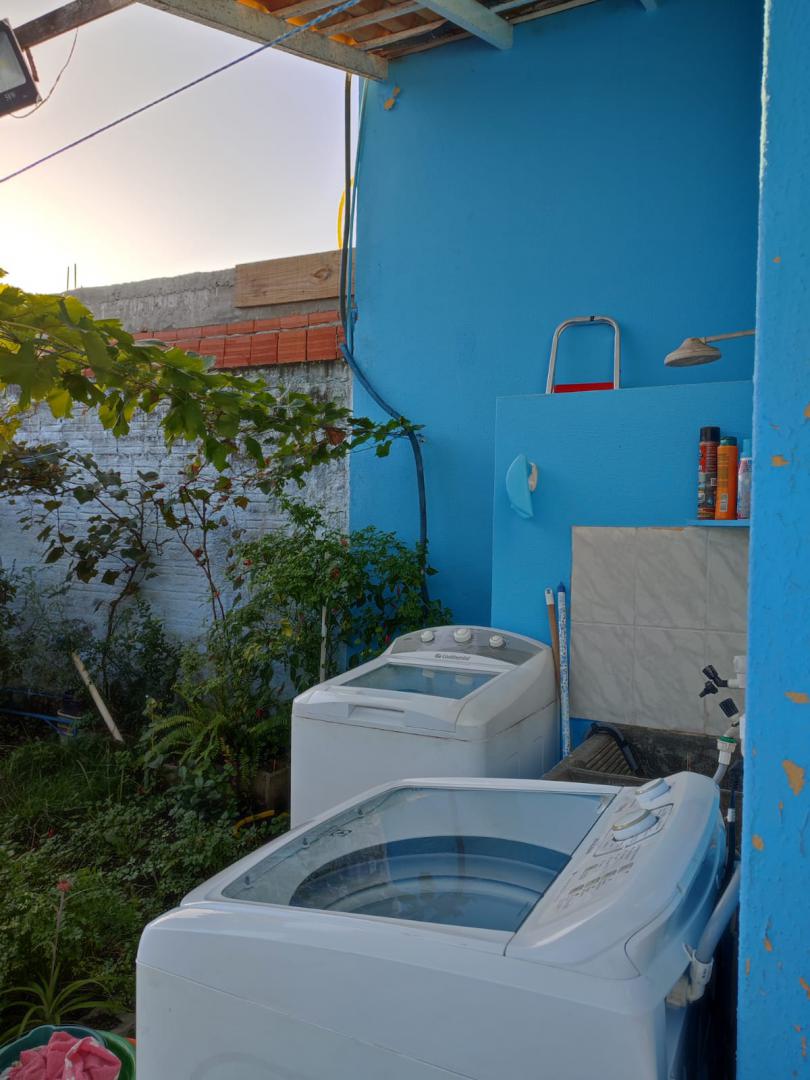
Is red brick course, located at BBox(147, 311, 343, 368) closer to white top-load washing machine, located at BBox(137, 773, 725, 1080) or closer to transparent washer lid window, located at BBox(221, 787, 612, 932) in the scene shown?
transparent washer lid window, located at BBox(221, 787, 612, 932)

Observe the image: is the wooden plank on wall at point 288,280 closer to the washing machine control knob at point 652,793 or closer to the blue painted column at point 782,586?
the washing machine control knob at point 652,793

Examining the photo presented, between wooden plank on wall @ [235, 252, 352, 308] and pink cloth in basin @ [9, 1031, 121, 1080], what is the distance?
357cm

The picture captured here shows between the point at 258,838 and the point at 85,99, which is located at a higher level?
the point at 85,99

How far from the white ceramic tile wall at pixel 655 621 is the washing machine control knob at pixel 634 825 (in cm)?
164

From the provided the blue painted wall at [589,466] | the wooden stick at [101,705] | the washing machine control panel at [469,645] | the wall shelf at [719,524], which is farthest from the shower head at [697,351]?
the wooden stick at [101,705]

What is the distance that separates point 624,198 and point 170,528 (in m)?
3.09

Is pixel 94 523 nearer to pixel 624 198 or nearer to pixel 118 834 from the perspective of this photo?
pixel 118 834

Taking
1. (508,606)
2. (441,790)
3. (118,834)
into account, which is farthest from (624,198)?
(118,834)

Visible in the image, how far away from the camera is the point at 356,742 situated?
270 centimetres

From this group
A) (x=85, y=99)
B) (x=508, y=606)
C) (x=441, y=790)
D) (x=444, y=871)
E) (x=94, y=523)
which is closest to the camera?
(x=444, y=871)

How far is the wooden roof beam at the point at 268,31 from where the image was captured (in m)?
3.61

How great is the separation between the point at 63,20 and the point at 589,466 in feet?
9.07

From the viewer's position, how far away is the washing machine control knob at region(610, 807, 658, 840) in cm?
127

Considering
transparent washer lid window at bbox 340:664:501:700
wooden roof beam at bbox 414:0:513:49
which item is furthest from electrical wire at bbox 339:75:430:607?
transparent washer lid window at bbox 340:664:501:700
